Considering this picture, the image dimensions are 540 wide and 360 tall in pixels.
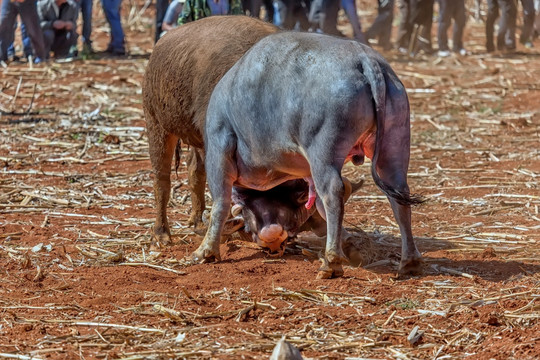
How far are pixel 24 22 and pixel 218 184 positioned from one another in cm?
1428

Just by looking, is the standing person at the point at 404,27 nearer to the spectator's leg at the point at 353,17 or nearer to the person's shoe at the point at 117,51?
the spectator's leg at the point at 353,17

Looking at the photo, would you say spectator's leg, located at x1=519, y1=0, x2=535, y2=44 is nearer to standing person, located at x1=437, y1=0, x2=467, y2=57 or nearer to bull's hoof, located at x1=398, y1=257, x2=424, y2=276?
standing person, located at x1=437, y1=0, x2=467, y2=57

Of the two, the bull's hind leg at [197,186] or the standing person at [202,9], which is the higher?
the standing person at [202,9]

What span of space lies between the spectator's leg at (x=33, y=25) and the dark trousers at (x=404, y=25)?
27.0ft

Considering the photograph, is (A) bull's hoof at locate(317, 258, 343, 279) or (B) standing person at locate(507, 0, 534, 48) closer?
(A) bull's hoof at locate(317, 258, 343, 279)

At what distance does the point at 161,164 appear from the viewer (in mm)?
8859

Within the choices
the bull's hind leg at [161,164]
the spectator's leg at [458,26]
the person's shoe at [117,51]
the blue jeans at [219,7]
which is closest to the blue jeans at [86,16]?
the person's shoe at [117,51]

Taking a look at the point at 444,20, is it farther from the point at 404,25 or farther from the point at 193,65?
the point at 193,65

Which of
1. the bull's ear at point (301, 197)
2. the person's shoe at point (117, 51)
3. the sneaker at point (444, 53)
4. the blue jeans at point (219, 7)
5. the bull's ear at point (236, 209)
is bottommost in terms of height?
the sneaker at point (444, 53)

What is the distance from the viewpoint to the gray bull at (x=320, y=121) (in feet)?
20.9

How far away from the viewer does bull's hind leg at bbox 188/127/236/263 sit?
7.36 metres

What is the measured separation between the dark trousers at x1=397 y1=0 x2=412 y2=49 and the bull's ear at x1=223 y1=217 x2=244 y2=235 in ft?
53.8

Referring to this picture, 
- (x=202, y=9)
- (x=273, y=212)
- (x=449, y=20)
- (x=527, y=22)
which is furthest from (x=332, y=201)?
(x=527, y=22)

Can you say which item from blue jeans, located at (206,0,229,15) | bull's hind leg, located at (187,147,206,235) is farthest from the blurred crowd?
bull's hind leg, located at (187,147,206,235)
